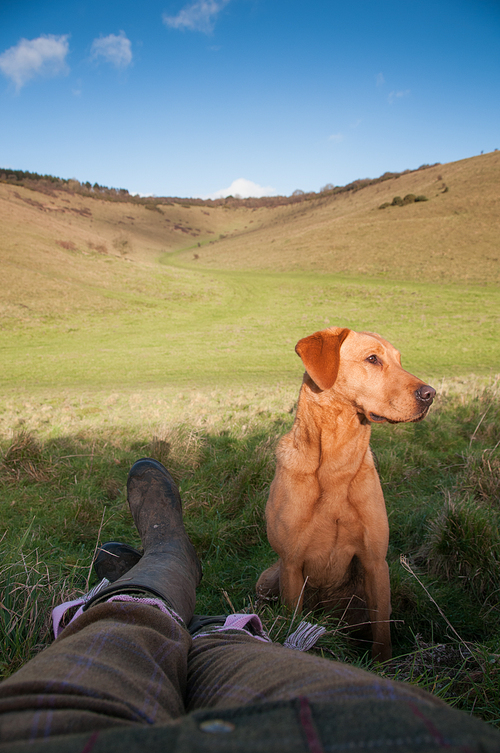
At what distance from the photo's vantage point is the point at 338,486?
2475mm

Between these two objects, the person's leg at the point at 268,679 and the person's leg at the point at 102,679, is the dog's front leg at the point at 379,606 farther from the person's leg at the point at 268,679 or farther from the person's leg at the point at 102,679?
the person's leg at the point at 102,679

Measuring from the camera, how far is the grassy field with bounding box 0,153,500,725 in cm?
249

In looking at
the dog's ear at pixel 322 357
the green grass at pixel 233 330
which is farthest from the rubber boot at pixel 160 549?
the green grass at pixel 233 330

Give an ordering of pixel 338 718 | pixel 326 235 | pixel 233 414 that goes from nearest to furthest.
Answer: pixel 338 718 < pixel 233 414 < pixel 326 235

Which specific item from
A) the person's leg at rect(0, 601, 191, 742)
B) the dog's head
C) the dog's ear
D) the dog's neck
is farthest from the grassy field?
the dog's ear

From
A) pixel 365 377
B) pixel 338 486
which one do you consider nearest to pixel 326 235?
pixel 365 377

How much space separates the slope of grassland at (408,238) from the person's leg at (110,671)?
2989cm

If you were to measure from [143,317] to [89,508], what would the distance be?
19232 millimetres

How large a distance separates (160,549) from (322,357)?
1.60 m

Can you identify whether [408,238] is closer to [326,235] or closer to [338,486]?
[326,235]

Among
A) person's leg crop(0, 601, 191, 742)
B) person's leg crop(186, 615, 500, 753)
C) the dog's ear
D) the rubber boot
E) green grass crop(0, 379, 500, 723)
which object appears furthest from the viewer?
the dog's ear

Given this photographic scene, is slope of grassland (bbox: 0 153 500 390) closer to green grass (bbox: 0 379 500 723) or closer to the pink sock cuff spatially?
green grass (bbox: 0 379 500 723)

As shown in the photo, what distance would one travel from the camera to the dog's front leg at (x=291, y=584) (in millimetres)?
2393

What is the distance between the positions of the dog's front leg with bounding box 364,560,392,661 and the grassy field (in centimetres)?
17
